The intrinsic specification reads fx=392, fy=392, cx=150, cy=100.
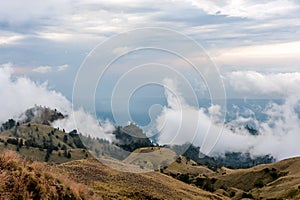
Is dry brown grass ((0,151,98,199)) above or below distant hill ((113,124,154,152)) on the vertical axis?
above

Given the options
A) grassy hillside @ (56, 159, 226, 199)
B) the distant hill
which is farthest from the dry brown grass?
the distant hill

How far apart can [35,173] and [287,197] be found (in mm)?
99082

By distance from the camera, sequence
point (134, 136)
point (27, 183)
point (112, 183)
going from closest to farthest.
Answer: point (27, 183) < point (112, 183) < point (134, 136)

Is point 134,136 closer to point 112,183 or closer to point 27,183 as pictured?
point 112,183

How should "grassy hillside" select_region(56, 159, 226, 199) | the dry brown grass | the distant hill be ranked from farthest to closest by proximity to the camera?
the distant hill, "grassy hillside" select_region(56, 159, 226, 199), the dry brown grass

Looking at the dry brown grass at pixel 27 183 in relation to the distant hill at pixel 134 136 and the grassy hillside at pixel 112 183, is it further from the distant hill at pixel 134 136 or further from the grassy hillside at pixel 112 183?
the distant hill at pixel 134 136

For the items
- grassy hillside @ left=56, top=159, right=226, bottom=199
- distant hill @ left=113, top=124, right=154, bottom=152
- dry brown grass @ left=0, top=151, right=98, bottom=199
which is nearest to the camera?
dry brown grass @ left=0, top=151, right=98, bottom=199

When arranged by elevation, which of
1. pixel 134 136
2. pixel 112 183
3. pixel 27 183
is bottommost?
pixel 112 183

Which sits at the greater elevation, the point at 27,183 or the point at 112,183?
the point at 27,183

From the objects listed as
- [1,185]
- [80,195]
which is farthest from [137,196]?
[1,185]

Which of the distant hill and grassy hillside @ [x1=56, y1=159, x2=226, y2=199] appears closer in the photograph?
grassy hillside @ [x1=56, y1=159, x2=226, y2=199]

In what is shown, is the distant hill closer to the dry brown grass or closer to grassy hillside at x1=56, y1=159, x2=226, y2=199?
grassy hillside at x1=56, y1=159, x2=226, y2=199

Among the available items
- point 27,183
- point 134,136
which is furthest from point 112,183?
point 27,183

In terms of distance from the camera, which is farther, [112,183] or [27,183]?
[112,183]
